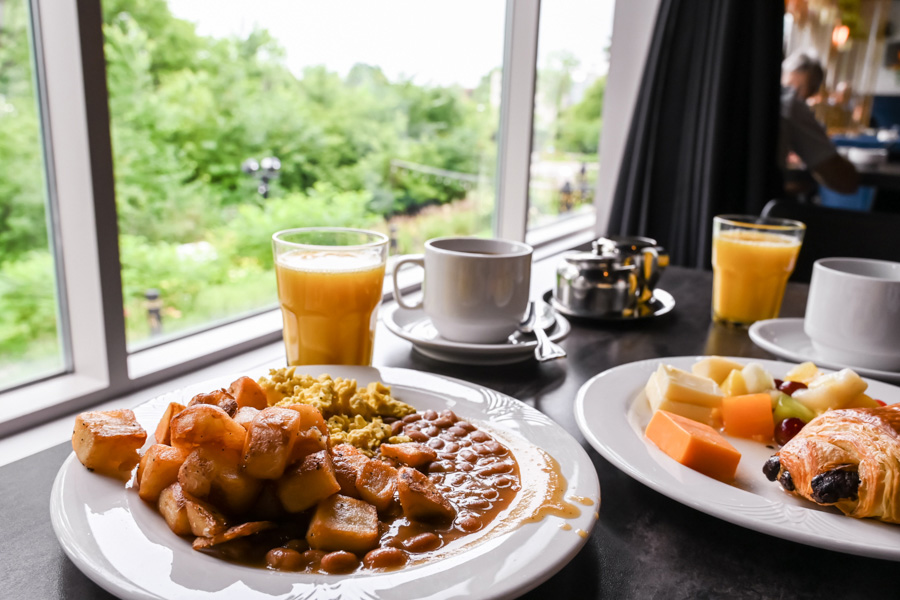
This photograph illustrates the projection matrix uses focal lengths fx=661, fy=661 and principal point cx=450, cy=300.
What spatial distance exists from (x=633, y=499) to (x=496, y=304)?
0.43 meters

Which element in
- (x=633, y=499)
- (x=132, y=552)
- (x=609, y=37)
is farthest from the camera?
(x=609, y=37)

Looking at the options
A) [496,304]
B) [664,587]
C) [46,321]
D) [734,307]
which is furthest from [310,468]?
[734,307]

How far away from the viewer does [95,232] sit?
104 cm

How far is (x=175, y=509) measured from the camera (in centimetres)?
53

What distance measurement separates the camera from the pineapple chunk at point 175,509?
0.52 metres

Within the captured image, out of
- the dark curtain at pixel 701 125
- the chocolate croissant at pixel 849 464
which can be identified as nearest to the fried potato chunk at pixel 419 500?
the chocolate croissant at pixel 849 464

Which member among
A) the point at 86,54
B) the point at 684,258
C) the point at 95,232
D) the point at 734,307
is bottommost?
the point at 684,258

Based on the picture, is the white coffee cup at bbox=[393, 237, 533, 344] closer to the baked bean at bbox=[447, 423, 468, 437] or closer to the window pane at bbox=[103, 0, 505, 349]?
the baked bean at bbox=[447, 423, 468, 437]

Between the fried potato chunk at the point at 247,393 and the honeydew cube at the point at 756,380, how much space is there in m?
0.63

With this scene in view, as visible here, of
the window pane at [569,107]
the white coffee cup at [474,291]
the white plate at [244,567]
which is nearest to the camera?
the white plate at [244,567]

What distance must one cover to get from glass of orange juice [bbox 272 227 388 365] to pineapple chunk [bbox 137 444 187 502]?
16.7 inches

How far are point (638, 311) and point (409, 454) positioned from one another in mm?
861

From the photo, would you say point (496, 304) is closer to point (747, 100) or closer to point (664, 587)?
point (664, 587)

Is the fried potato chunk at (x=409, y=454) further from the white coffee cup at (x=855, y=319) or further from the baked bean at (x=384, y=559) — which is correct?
the white coffee cup at (x=855, y=319)
